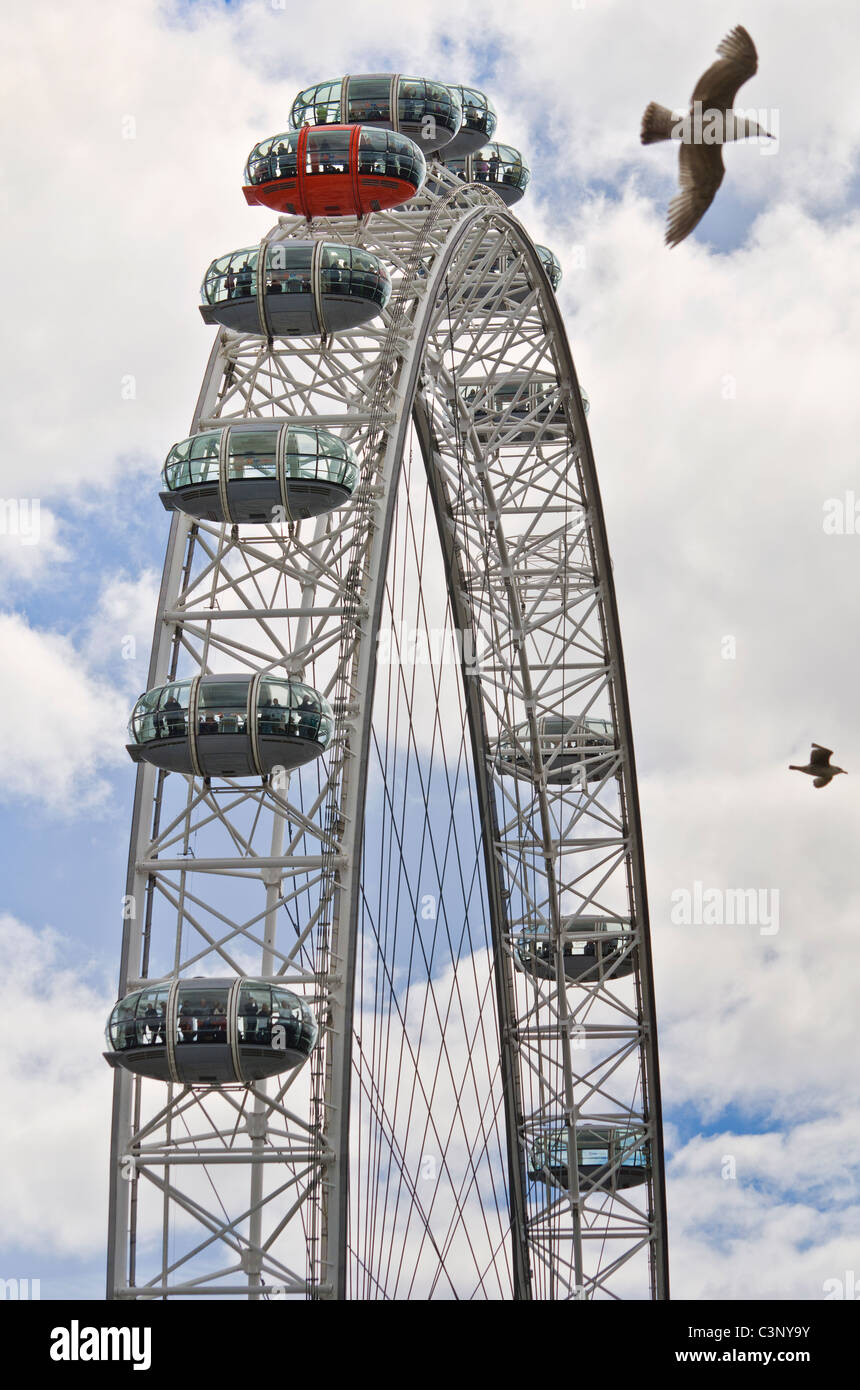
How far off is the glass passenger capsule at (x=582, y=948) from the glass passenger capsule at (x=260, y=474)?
900 inches

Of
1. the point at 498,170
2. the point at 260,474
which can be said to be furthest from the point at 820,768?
the point at 498,170

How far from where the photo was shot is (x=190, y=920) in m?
42.1

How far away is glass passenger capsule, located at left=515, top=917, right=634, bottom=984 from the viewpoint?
6328 centimetres

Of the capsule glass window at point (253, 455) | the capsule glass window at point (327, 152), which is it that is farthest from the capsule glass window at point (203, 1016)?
the capsule glass window at point (327, 152)

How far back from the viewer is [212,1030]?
37.9 m

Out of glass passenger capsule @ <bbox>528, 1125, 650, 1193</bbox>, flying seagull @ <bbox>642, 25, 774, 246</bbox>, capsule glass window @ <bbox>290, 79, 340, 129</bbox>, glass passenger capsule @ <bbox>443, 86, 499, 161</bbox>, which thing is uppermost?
glass passenger capsule @ <bbox>443, 86, 499, 161</bbox>

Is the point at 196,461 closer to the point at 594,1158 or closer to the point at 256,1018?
the point at 256,1018

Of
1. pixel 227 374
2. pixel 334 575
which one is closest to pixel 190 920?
pixel 334 575

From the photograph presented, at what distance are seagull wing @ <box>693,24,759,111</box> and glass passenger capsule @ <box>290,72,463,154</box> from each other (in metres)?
34.1

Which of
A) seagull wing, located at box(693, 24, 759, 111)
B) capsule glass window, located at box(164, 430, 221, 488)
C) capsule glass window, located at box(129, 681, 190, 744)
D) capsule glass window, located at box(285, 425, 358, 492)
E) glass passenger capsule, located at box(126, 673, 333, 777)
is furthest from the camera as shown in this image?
capsule glass window, located at box(164, 430, 221, 488)

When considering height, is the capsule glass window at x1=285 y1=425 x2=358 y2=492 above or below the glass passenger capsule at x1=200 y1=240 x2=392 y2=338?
below

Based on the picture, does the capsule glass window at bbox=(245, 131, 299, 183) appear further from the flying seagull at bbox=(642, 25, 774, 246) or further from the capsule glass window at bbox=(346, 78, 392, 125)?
the flying seagull at bbox=(642, 25, 774, 246)

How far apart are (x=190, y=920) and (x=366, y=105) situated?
19573 mm

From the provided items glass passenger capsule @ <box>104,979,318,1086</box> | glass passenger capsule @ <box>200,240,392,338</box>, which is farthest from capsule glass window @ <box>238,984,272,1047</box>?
glass passenger capsule @ <box>200,240,392,338</box>
